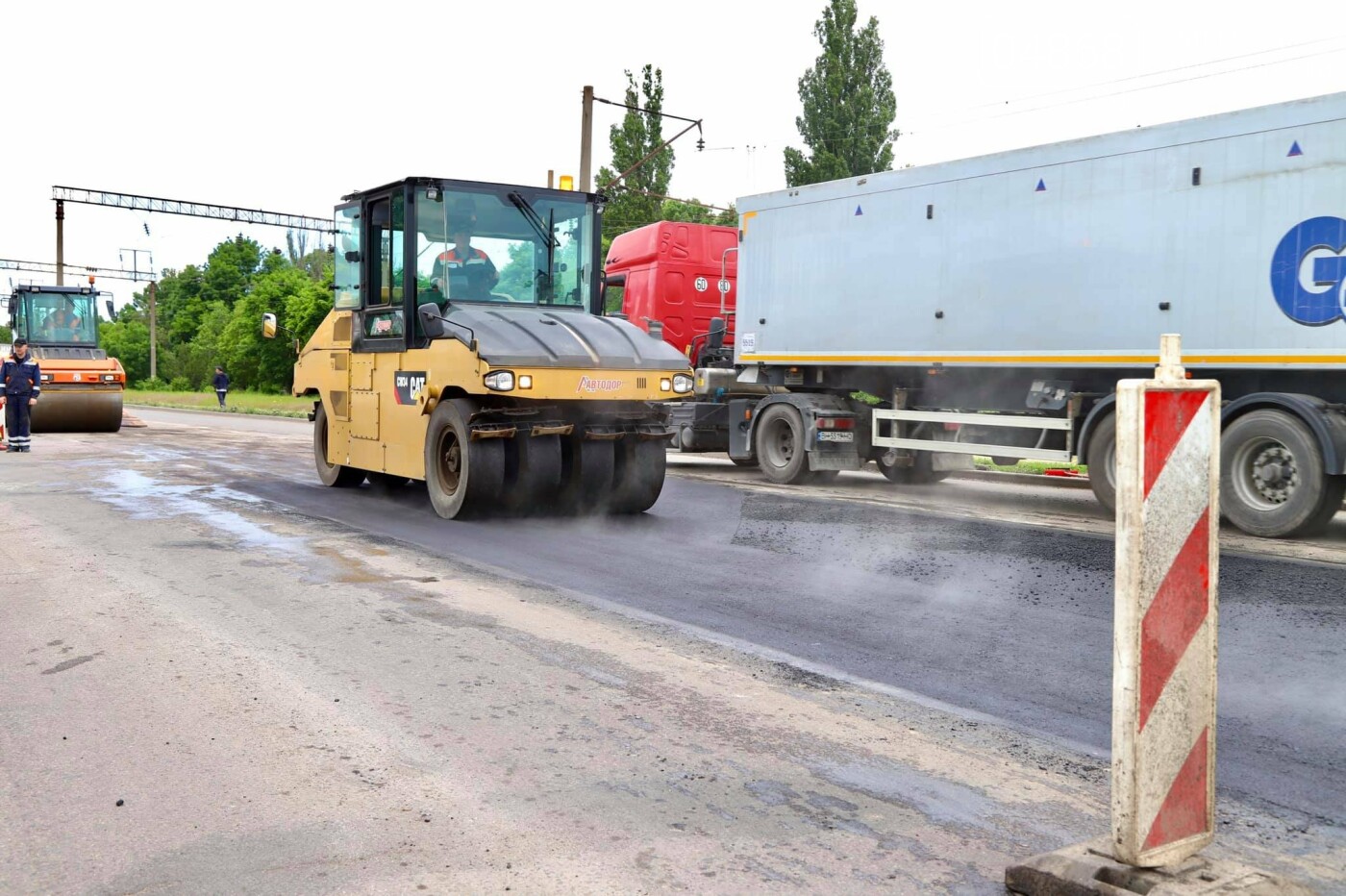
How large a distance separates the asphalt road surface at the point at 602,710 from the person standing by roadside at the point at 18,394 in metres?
11.2

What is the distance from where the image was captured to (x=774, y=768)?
4.05 metres

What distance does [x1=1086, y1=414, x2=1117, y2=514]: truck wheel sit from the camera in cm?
1123

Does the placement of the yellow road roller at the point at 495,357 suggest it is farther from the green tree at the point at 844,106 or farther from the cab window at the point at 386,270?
the green tree at the point at 844,106

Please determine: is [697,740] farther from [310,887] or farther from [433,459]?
[433,459]

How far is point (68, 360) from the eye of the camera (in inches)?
930

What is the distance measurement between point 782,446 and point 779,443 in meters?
0.07

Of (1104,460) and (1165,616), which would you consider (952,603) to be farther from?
(1104,460)

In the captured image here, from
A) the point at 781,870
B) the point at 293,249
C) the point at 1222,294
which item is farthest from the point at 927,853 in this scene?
the point at 293,249

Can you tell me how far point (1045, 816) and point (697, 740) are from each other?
4.13 ft

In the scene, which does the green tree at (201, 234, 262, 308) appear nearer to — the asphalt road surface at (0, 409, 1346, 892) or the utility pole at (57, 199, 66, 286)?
the utility pole at (57, 199, 66, 286)

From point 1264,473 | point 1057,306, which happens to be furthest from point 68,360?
point 1264,473

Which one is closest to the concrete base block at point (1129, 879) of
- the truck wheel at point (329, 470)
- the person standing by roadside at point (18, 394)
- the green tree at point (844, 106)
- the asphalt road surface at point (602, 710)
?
the asphalt road surface at point (602, 710)

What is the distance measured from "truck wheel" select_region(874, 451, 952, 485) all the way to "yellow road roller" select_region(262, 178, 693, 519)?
15.8 feet

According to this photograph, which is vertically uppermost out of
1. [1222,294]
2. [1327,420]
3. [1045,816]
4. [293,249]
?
[293,249]
